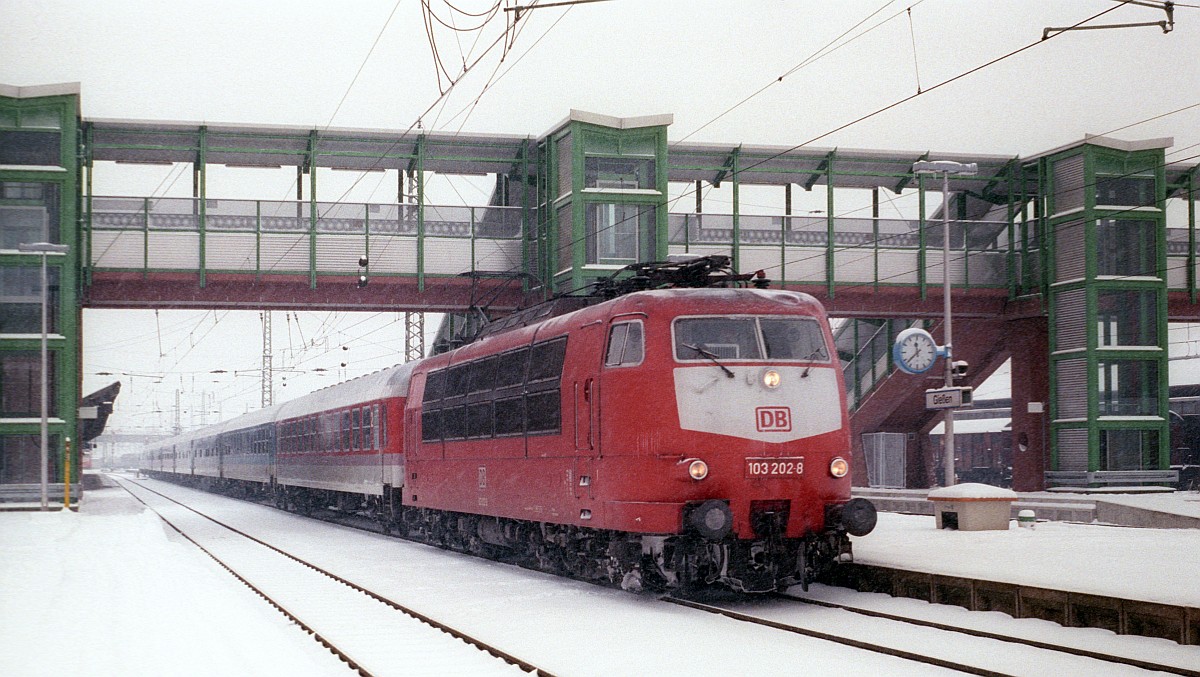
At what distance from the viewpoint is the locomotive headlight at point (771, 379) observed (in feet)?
48.3

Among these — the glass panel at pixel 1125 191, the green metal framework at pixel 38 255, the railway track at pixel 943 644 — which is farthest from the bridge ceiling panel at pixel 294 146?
the railway track at pixel 943 644

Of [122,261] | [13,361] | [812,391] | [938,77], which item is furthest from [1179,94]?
[13,361]

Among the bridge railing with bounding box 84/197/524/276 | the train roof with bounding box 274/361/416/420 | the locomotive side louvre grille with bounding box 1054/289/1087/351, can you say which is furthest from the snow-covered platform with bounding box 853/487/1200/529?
the bridge railing with bounding box 84/197/524/276

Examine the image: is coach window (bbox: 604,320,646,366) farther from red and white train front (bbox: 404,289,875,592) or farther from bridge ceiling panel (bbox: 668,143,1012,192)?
bridge ceiling panel (bbox: 668,143,1012,192)

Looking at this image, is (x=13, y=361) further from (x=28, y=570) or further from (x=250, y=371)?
(x=250, y=371)

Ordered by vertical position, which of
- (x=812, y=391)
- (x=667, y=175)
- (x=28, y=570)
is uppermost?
(x=667, y=175)

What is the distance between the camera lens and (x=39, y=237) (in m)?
34.5

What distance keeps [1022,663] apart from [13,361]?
3198 cm

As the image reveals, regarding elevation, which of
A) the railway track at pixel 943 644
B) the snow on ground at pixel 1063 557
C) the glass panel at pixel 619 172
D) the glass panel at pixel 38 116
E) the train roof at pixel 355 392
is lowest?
the railway track at pixel 943 644

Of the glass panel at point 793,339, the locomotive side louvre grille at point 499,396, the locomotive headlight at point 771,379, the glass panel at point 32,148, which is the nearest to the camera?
the locomotive headlight at point 771,379

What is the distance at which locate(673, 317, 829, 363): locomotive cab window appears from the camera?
14.9m

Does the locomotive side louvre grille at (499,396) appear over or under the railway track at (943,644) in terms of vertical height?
over

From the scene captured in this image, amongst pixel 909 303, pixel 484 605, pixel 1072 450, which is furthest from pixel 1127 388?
pixel 484 605

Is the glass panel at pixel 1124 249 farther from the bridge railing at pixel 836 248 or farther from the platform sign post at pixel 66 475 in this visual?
the platform sign post at pixel 66 475
